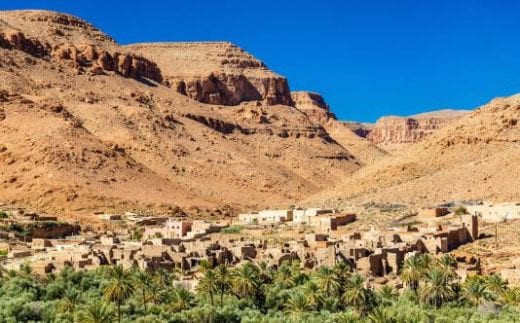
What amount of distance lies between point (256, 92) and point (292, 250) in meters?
88.6

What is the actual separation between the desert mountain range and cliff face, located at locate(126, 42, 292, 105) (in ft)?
0.66

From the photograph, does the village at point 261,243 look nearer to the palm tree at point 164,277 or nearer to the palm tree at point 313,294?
the palm tree at point 164,277

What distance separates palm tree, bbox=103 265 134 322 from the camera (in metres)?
37.2

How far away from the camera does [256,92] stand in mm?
135625

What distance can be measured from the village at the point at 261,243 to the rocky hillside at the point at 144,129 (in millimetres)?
15842

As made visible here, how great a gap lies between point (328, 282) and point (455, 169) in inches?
1489

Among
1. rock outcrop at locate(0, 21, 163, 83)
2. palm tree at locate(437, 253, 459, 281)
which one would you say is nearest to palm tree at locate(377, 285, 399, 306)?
palm tree at locate(437, 253, 459, 281)

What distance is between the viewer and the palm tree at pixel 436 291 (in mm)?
38156

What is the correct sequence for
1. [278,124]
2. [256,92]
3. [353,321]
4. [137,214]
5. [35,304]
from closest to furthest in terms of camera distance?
[353,321], [35,304], [137,214], [278,124], [256,92]

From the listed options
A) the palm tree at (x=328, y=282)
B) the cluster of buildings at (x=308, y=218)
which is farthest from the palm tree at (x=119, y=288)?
the cluster of buildings at (x=308, y=218)

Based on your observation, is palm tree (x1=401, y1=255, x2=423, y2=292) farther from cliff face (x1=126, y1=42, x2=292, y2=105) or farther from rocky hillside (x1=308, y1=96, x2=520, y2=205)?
cliff face (x1=126, y1=42, x2=292, y2=105)

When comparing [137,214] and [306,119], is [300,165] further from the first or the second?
[137,214]

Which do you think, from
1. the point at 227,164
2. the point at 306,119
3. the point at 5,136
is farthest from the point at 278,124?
the point at 5,136

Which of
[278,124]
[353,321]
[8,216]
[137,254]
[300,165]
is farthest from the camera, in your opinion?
[278,124]
